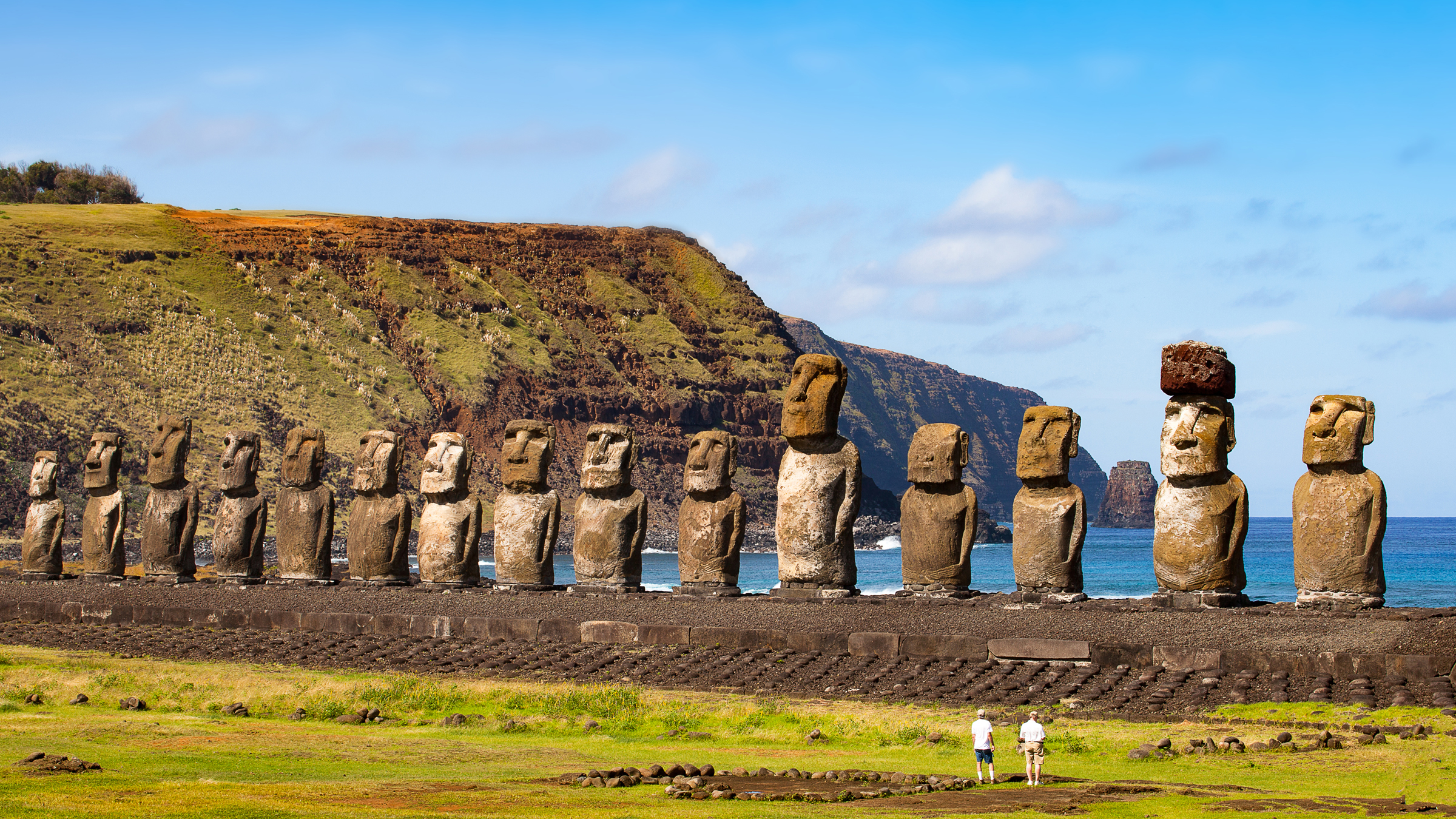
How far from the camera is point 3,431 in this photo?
52.5 metres

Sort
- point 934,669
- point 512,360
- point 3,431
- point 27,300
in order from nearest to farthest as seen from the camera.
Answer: point 934,669
point 3,431
point 27,300
point 512,360

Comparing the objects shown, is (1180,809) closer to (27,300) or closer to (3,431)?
(3,431)

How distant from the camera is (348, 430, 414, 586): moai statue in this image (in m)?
20.3

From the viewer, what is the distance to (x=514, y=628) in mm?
16562

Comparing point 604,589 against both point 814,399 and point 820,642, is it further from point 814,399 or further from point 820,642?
point 820,642

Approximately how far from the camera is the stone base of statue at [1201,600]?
14539 millimetres

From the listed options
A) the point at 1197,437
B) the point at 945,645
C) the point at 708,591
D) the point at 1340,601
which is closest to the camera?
the point at 945,645

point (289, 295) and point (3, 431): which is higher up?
point (289, 295)

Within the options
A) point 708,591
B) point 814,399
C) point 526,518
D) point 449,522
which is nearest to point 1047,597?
point 814,399

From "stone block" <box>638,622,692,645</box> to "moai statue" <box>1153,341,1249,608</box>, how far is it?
4.73 metres

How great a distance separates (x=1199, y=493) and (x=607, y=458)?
7.22m

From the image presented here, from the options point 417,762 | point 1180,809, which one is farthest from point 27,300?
point 1180,809

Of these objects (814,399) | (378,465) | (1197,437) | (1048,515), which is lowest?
(1048,515)

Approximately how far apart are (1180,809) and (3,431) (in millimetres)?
A: 52655
